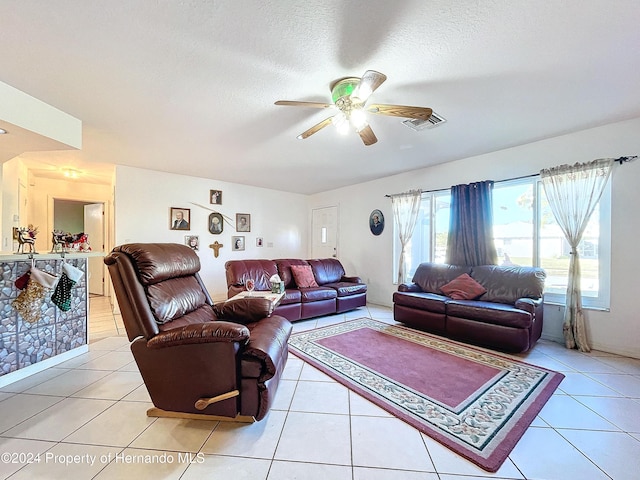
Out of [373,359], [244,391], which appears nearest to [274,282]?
[373,359]

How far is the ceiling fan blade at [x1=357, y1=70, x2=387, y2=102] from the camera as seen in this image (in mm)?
1672

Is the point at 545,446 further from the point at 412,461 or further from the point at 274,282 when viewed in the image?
the point at 274,282

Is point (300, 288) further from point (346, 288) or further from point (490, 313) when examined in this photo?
point (490, 313)

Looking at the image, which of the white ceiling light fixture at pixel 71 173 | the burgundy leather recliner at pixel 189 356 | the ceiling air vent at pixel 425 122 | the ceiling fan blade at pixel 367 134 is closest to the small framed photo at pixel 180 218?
the white ceiling light fixture at pixel 71 173

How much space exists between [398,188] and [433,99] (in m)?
2.67

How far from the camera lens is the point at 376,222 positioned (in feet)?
17.2

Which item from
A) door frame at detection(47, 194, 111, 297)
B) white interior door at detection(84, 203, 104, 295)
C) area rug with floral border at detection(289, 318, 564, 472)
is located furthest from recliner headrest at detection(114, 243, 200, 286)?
white interior door at detection(84, 203, 104, 295)

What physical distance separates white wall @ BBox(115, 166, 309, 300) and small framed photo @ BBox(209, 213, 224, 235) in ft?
0.27

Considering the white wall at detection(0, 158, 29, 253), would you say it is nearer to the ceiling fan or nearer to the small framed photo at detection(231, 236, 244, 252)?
the small framed photo at detection(231, 236, 244, 252)

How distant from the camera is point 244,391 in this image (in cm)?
162

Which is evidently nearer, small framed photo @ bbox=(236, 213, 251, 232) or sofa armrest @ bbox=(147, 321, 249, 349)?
sofa armrest @ bbox=(147, 321, 249, 349)

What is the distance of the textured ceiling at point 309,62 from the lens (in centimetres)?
144

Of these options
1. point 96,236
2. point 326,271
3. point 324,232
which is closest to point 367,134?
point 326,271

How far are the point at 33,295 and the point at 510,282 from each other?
4.96 metres
